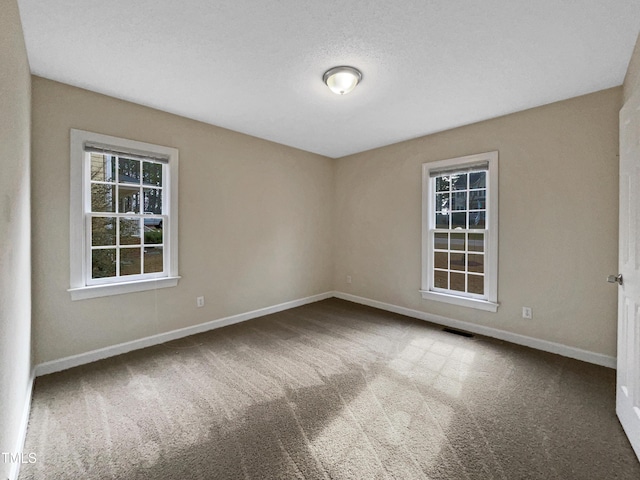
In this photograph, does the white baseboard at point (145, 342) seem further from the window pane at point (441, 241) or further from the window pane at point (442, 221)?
the window pane at point (442, 221)

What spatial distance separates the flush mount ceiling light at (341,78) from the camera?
230cm

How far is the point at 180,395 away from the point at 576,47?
12.8ft

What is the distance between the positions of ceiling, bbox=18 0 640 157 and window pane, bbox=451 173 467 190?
30.1 inches

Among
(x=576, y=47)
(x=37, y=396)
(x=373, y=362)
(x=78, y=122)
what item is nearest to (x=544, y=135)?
(x=576, y=47)

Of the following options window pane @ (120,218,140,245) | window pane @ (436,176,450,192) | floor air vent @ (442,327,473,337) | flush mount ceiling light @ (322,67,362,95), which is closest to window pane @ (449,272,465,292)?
floor air vent @ (442,327,473,337)

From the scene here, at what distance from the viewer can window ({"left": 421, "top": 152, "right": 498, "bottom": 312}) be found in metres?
3.32

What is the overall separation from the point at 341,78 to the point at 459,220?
238cm

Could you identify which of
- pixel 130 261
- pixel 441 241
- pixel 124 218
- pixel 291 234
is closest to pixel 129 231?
pixel 124 218

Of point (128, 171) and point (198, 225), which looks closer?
point (128, 171)

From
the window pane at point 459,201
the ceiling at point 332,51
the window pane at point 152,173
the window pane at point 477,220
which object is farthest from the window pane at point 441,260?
the window pane at point 152,173

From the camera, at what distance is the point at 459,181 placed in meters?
3.69

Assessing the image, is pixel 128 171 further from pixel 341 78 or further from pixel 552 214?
pixel 552 214

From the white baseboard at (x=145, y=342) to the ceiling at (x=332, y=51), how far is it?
249cm

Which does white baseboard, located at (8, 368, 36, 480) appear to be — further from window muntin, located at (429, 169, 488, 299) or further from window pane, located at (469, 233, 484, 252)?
window pane, located at (469, 233, 484, 252)
